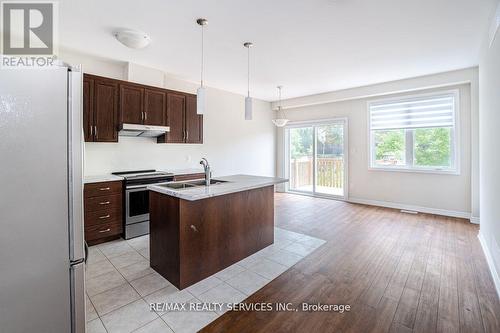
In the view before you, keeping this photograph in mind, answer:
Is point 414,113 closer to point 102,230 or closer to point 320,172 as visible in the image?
point 320,172

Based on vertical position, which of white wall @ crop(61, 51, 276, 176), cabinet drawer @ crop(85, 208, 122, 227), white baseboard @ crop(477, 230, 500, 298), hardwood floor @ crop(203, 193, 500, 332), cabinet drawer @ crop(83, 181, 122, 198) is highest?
white wall @ crop(61, 51, 276, 176)

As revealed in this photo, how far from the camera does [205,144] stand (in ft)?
17.7

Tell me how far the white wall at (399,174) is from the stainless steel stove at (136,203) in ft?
15.2

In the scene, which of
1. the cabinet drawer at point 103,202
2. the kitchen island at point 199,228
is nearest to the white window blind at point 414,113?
the kitchen island at point 199,228

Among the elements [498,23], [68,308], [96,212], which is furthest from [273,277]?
[498,23]

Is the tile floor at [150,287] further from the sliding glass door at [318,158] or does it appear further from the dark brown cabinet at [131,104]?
the sliding glass door at [318,158]

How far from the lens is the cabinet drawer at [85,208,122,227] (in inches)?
125

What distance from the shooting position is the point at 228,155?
5969 mm

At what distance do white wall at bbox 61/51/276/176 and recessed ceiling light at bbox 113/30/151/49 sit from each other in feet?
3.56

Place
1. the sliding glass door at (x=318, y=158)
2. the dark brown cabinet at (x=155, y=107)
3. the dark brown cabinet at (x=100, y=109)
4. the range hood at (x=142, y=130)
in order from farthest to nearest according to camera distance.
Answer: the sliding glass door at (x=318, y=158) < the dark brown cabinet at (x=155, y=107) < the range hood at (x=142, y=130) < the dark brown cabinet at (x=100, y=109)

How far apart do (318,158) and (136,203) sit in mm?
4823

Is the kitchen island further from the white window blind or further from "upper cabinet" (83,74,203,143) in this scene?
the white window blind

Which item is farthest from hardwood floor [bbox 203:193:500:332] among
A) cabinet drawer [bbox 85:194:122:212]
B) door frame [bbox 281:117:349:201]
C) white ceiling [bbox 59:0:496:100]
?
white ceiling [bbox 59:0:496:100]

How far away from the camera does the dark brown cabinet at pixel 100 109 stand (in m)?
3.31
